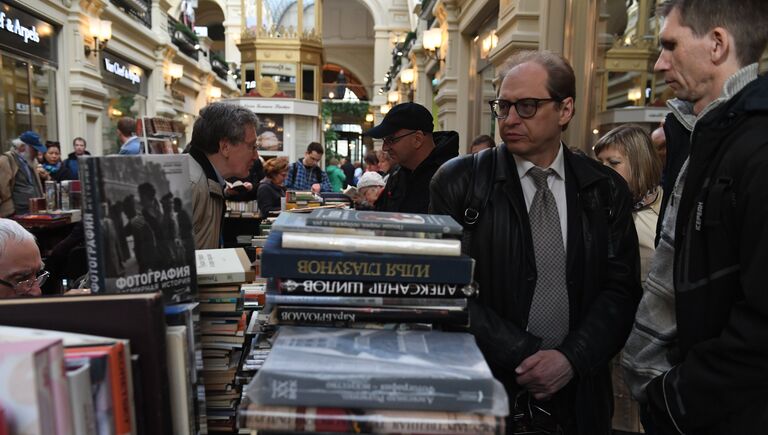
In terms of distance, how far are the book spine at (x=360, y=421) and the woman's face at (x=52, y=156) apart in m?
8.50

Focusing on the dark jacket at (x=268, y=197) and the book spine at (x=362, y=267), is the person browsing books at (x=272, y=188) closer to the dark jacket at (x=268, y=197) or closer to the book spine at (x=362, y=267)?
the dark jacket at (x=268, y=197)

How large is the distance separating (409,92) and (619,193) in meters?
13.9

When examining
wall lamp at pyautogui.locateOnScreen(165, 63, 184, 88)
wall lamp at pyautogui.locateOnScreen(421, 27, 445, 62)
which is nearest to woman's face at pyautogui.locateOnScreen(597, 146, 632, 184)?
wall lamp at pyautogui.locateOnScreen(421, 27, 445, 62)

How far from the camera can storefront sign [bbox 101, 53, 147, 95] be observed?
1124 cm

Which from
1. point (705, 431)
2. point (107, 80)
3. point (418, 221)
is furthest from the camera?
point (107, 80)

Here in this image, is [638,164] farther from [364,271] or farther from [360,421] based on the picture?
[360,421]

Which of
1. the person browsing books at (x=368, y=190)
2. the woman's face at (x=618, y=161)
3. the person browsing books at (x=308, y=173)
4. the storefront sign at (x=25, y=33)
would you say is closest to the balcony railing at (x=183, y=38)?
the storefront sign at (x=25, y=33)

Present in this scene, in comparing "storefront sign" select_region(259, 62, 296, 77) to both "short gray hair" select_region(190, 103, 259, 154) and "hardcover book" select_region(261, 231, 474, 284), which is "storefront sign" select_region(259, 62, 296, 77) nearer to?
"short gray hair" select_region(190, 103, 259, 154)

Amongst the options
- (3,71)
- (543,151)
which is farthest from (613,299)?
(3,71)

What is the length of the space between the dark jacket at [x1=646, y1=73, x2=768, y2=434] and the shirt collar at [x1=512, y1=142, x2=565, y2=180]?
1.35ft

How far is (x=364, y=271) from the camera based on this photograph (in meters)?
0.91

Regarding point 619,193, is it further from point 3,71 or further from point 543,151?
point 3,71

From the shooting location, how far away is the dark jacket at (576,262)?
4.73ft

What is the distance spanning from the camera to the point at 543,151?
1538 millimetres
